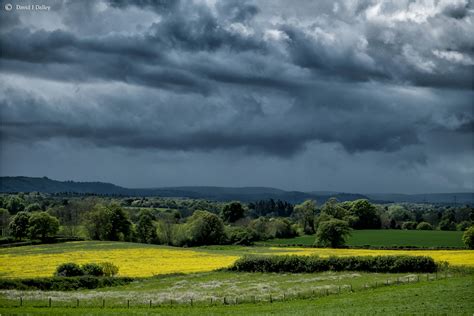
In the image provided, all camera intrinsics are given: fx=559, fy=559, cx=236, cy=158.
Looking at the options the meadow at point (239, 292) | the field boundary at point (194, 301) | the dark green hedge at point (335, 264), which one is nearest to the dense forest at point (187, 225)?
the dark green hedge at point (335, 264)

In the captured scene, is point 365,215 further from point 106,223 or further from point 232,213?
point 106,223

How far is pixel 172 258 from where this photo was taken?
9169cm

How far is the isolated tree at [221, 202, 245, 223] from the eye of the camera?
581ft

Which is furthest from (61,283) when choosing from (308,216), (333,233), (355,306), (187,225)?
(308,216)

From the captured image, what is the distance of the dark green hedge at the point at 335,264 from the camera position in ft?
219

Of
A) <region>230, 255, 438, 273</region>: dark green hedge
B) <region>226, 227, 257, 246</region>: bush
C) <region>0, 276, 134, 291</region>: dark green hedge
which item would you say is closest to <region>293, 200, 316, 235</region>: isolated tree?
<region>226, 227, 257, 246</region>: bush

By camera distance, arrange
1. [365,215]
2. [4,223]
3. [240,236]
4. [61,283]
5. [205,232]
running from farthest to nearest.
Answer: [365,215] < [4,223] < [205,232] < [240,236] < [61,283]

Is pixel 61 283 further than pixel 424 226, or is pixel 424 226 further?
pixel 424 226

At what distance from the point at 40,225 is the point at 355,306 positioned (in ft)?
312

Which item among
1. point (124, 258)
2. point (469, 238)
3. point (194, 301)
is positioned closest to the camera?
point (194, 301)

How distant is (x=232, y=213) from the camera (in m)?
177

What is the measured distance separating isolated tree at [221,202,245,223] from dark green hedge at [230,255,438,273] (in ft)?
333

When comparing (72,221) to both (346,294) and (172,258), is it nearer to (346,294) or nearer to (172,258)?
(172,258)

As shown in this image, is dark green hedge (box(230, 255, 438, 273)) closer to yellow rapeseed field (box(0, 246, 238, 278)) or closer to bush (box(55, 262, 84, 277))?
yellow rapeseed field (box(0, 246, 238, 278))
